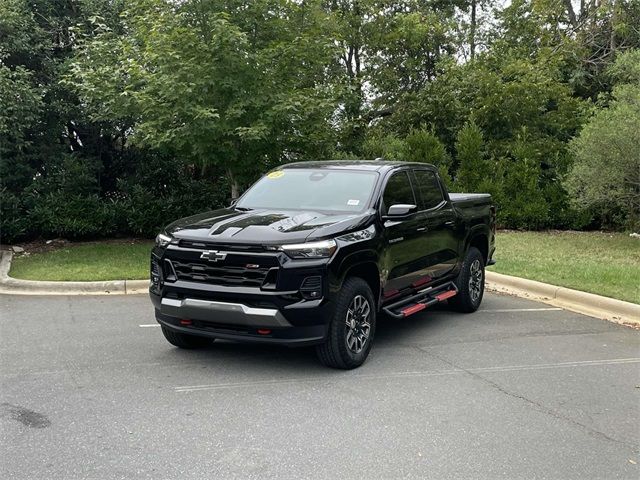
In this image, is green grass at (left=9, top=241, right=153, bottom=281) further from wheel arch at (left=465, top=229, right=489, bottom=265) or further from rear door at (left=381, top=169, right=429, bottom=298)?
wheel arch at (left=465, top=229, right=489, bottom=265)

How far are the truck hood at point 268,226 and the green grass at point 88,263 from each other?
424cm

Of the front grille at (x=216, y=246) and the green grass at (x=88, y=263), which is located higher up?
the front grille at (x=216, y=246)

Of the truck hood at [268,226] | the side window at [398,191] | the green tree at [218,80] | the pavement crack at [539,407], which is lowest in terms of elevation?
the pavement crack at [539,407]

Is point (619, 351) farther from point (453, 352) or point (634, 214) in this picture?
point (634, 214)

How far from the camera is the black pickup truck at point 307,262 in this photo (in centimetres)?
502

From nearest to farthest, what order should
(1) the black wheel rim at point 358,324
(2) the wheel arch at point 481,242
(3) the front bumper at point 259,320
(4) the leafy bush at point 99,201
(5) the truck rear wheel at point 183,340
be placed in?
1. (3) the front bumper at point 259,320
2. (1) the black wheel rim at point 358,324
3. (5) the truck rear wheel at point 183,340
4. (2) the wheel arch at point 481,242
5. (4) the leafy bush at point 99,201

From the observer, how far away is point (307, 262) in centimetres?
503

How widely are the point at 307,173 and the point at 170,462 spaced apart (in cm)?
375

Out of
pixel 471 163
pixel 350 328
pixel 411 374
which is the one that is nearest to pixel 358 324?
pixel 350 328

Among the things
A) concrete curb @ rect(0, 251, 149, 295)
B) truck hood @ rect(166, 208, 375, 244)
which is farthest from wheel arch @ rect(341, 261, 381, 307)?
concrete curb @ rect(0, 251, 149, 295)

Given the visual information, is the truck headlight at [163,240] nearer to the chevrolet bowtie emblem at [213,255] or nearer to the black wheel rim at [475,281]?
the chevrolet bowtie emblem at [213,255]

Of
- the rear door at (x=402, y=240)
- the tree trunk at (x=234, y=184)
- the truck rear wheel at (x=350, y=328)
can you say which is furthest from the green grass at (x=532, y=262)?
the truck rear wheel at (x=350, y=328)

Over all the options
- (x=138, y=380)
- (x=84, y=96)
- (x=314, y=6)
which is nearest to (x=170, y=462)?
(x=138, y=380)

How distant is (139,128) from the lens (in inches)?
408
